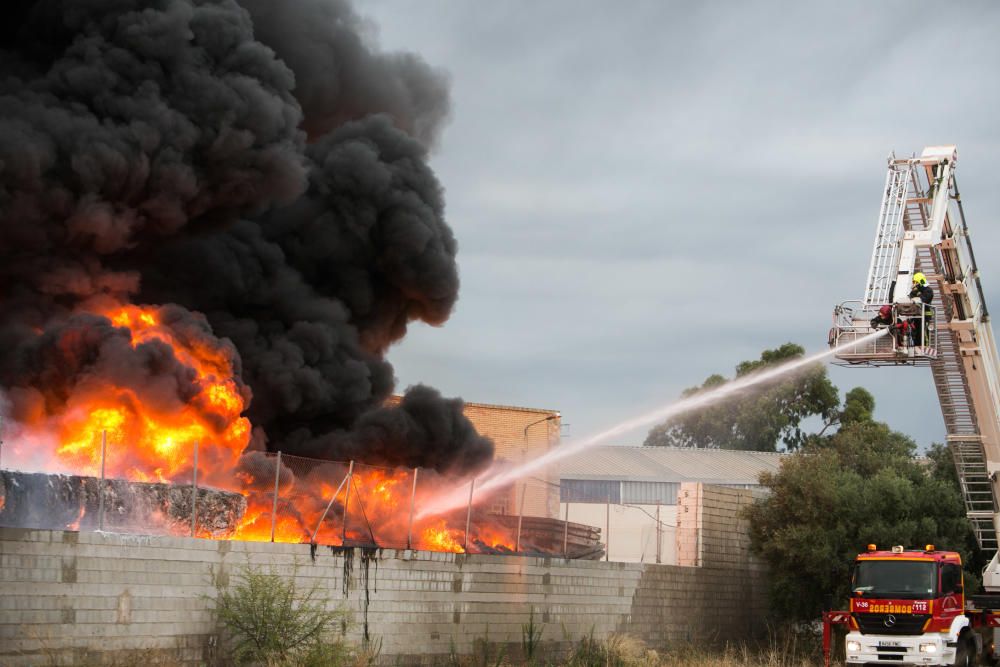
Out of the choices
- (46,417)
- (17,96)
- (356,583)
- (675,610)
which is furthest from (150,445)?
Answer: (675,610)

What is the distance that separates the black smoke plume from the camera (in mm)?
23578

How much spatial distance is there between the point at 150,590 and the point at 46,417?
22.0ft

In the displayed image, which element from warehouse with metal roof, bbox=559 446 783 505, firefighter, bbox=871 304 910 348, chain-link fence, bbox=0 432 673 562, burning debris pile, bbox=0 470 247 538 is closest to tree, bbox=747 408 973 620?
chain-link fence, bbox=0 432 673 562

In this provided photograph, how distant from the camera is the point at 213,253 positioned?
27.0 meters

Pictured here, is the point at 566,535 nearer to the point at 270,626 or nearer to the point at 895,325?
the point at 895,325

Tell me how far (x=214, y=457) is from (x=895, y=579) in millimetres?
12340

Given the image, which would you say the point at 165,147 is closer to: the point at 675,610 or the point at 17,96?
the point at 17,96

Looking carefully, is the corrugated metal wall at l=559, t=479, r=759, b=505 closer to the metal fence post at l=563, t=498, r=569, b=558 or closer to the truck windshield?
the metal fence post at l=563, t=498, r=569, b=558

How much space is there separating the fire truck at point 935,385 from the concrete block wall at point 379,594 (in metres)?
5.80

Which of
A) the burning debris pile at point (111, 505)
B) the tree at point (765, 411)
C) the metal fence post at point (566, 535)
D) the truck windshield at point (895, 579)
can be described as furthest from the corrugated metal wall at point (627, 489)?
the burning debris pile at point (111, 505)

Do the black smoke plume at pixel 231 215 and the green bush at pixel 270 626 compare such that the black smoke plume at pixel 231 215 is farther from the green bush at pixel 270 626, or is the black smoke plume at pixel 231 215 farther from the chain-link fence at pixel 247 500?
the green bush at pixel 270 626

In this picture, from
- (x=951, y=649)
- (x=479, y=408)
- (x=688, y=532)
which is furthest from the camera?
(x=479, y=408)

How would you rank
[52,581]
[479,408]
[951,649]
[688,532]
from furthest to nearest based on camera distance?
[479,408] < [688,532] < [951,649] < [52,581]

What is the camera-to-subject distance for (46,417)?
22891 millimetres
